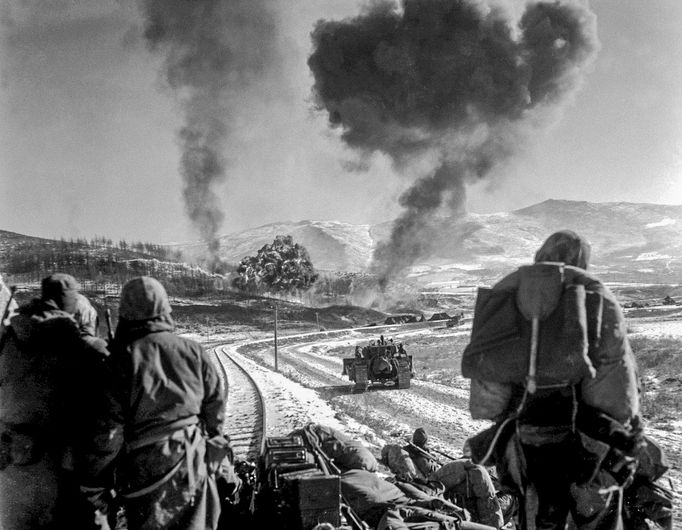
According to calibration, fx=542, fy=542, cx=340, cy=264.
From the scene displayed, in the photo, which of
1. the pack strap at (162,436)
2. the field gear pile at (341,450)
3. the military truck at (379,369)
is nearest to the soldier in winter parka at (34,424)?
the pack strap at (162,436)

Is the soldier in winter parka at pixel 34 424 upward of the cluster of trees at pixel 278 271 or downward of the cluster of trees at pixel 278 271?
downward

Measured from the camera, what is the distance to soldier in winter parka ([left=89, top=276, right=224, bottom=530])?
9.07 feet

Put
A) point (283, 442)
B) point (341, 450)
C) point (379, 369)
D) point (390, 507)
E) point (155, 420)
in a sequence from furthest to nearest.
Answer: point (379, 369) → point (341, 450) → point (283, 442) → point (390, 507) → point (155, 420)

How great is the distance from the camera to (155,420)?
279 centimetres

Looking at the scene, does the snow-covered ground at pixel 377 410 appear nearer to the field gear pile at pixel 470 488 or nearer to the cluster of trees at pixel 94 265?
the field gear pile at pixel 470 488

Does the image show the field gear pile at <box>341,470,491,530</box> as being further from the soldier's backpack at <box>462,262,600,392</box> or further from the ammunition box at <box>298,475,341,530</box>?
the soldier's backpack at <box>462,262,600,392</box>

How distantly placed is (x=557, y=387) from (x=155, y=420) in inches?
79.7

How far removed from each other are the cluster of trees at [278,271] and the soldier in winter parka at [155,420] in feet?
255

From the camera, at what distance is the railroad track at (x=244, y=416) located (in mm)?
8023

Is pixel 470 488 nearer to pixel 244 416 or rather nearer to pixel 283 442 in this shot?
pixel 283 442

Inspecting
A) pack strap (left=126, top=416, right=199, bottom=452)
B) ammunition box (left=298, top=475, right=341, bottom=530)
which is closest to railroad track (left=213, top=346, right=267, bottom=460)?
ammunition box (left=298, top=475, right=341, bottom=530)

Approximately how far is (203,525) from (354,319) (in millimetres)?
57121

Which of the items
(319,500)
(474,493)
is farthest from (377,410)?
(319,500)

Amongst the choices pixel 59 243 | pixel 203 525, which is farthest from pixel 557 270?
pixel 59 243
